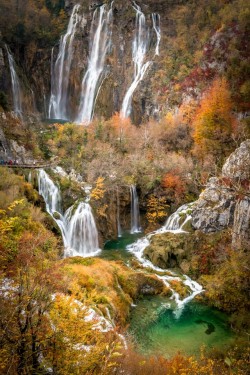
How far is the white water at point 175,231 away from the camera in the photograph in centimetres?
1973

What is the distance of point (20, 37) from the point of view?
51.6 m

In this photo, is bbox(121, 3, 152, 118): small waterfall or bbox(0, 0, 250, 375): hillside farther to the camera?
bbox(121, 3, 152, 118): small waterfall

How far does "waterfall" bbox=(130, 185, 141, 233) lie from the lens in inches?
1273

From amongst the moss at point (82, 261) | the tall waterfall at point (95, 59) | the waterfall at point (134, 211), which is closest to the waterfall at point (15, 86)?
the tall waterfall at point (95, 59)

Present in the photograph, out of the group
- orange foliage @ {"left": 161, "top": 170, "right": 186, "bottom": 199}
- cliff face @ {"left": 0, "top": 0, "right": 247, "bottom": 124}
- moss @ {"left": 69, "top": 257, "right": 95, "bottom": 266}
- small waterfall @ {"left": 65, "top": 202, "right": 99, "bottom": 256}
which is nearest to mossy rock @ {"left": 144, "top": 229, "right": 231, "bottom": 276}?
small waterfall @ {"left": 65, "top": 202, "right": 99, "bottom": 256}

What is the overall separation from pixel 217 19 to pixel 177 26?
22.2ft

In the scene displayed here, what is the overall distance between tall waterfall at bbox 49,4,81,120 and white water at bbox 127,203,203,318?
3176cm

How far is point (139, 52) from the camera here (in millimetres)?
50312

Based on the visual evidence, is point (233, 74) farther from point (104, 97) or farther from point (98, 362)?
point (98, 362)

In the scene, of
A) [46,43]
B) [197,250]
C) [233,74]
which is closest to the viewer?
[197,250]

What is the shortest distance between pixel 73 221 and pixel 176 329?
44.7 feet

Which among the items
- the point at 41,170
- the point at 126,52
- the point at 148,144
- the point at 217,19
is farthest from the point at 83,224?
the point at 217,19

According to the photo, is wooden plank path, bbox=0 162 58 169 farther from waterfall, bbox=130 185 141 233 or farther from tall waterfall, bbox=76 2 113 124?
tall waterfall, bbox=76 2 113 124

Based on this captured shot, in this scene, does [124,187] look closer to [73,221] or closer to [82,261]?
[73,221]
